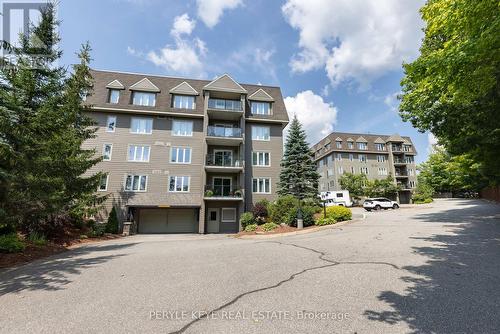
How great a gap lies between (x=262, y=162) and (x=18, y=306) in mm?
21774

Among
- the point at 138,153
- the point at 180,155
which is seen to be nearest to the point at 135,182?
the point at 138,153

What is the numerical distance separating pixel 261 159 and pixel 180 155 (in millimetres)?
8363

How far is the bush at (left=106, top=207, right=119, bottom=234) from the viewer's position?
821 inches

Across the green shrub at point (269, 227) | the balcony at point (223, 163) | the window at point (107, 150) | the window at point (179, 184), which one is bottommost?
the green shrub at point (269, 227)

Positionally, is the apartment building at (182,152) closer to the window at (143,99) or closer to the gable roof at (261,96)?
the window at (143,99)

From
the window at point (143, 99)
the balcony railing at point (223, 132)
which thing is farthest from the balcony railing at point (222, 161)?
Answer: the window at point (143, 99)

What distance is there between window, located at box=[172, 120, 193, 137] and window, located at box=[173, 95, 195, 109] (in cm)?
178

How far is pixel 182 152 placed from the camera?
81.4 feet

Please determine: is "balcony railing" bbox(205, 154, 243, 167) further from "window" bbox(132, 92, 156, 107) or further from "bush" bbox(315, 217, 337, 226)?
"bush" bbox(315, 217, 337, 226)

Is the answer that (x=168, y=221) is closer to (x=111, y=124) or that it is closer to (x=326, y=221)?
(x=111, y=124)

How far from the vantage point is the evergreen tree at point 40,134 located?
9695mm

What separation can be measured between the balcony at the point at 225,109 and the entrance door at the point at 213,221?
9890 mm

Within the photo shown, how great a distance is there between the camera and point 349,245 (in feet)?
35.2

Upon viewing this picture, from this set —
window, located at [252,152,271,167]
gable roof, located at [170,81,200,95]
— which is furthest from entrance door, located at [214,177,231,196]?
gable roof, located at [170,81,200,95]
